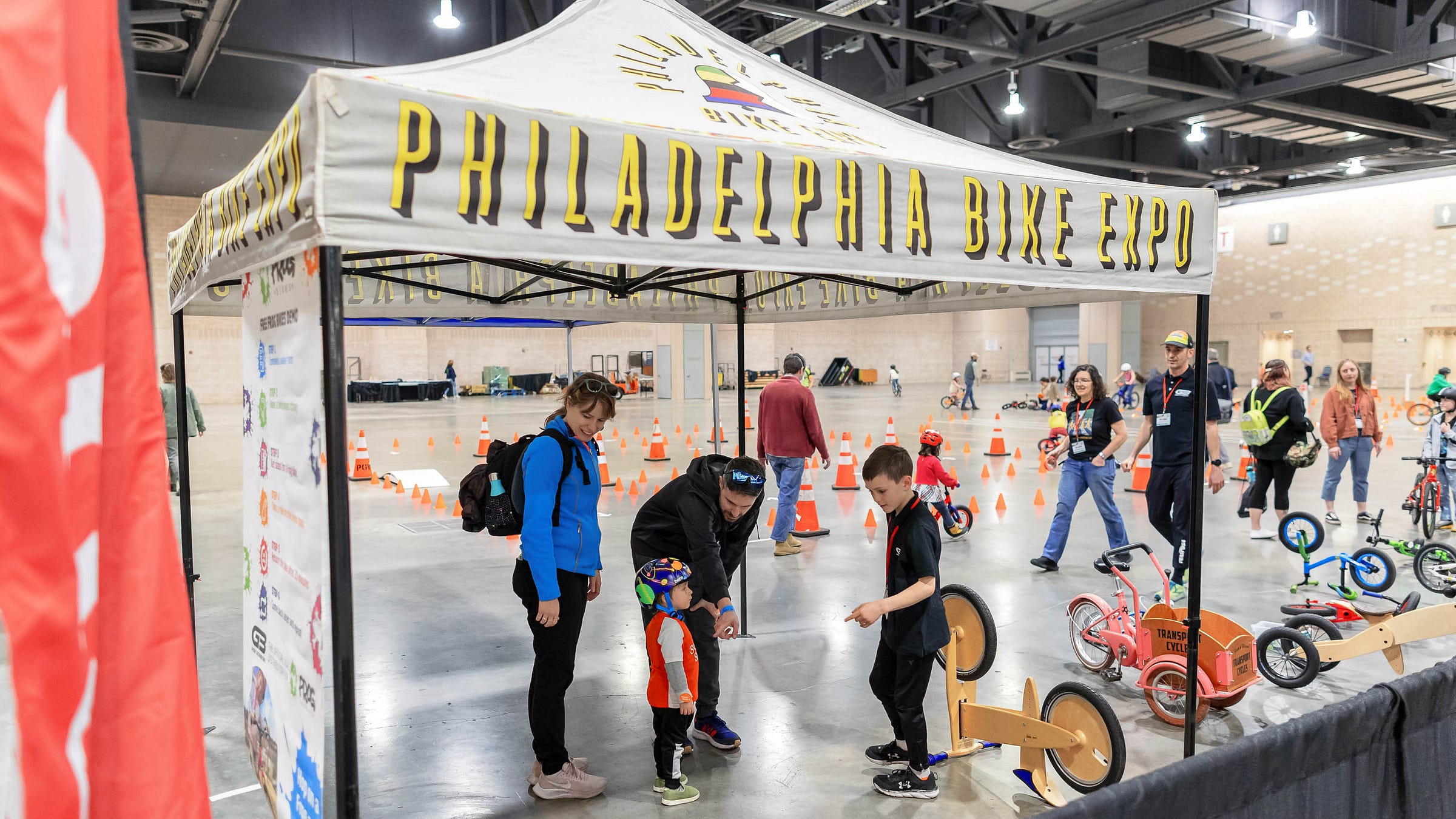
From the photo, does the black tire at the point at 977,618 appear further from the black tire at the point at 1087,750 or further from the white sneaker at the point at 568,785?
the white sneaker at the point at 568,785

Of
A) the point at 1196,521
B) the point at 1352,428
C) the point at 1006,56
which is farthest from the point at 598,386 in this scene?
the point at 1006,56

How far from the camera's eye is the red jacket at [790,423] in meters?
8.83

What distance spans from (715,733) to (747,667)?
1217 mm

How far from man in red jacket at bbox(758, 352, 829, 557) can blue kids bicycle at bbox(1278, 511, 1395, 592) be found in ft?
13.0

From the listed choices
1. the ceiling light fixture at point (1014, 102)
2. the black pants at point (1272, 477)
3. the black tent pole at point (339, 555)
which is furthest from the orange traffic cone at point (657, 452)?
the black tent pole at point (339, 555)

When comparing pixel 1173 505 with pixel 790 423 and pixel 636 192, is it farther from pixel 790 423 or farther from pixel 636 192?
pixel 636 192

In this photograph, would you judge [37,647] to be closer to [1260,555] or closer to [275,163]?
[275,163]

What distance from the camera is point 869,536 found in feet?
32.7

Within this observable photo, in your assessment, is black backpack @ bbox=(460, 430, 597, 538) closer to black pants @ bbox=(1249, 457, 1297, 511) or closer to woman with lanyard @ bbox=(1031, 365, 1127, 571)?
woman with lanyard @ bbox=(1031, 365, 1127, 571)

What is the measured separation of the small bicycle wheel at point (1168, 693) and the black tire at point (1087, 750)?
936mm

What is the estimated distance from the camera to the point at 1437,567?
24.6 ft

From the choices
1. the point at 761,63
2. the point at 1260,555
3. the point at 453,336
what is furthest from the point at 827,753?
the point at 453,336

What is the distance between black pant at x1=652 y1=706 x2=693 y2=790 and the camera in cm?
418

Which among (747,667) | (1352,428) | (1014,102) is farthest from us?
(1014,102)
